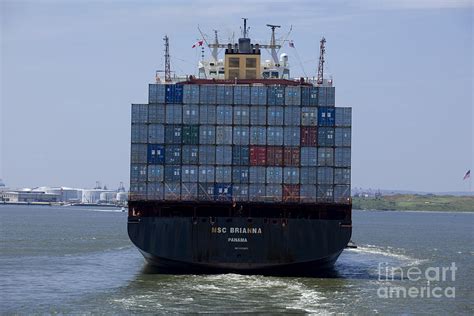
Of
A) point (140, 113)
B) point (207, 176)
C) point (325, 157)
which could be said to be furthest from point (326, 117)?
point (140, 113)

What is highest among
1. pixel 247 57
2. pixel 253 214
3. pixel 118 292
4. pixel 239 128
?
pixel 247 57

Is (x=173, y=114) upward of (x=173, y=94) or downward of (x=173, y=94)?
downward

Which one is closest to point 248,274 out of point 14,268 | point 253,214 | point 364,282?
point 253,214

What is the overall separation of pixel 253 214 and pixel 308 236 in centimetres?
399

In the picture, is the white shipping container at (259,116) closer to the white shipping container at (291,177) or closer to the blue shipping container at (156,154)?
the white shipping container at (291,177)

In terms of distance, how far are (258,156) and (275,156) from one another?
3.75 ft

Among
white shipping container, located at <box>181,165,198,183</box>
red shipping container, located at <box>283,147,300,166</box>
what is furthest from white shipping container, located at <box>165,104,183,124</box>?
red shipping container, located at <box>283,147,300,166</box>

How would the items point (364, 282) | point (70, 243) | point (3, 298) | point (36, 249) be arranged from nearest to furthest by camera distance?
point (3, 298) → point (364, 282) → point (36, 249) → point (70, 243)

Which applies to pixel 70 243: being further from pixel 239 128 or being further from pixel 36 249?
pixel 239 128

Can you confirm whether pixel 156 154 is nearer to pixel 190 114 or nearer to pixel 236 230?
pixel 190 114

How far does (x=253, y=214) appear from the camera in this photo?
55.1 m

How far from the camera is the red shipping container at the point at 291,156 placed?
5575 centimetres

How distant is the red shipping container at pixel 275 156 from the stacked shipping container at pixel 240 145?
0.22 ft

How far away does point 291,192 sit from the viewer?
55.2 m
